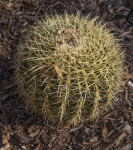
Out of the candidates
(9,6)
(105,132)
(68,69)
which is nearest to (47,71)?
(68,69)

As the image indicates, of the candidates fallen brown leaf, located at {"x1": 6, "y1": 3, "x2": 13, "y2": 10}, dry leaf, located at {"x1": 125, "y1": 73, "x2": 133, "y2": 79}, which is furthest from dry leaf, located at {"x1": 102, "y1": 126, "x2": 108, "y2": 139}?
fallen brown leaf, located at {"x1": 6, "y1": 3, "x2": 13, "y2": 10}

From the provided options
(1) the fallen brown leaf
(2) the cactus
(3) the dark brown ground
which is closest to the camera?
(2) the cactus

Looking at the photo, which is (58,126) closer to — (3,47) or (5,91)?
(5,91)

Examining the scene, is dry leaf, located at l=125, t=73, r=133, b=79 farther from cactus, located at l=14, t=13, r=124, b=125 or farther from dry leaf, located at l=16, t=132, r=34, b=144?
dry leaf, located at l=16, t=132, r=34, b=144

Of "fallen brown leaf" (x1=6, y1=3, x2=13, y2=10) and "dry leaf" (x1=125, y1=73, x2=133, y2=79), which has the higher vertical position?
"fallen brown leaf" (x1=6, y1=3, x2=13, y2=10)

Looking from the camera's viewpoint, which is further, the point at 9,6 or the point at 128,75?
the point at 9,6

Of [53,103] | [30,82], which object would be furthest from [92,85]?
[30,82]

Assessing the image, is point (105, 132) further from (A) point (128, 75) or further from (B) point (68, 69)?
(B) point (68, 69)

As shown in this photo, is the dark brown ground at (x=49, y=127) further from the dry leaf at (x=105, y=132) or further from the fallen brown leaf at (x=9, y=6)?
the fallen brown leaf at (x=9, y=6)

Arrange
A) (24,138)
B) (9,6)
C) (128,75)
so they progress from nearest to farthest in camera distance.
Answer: (24,138) → (128,75) → (9,6)
